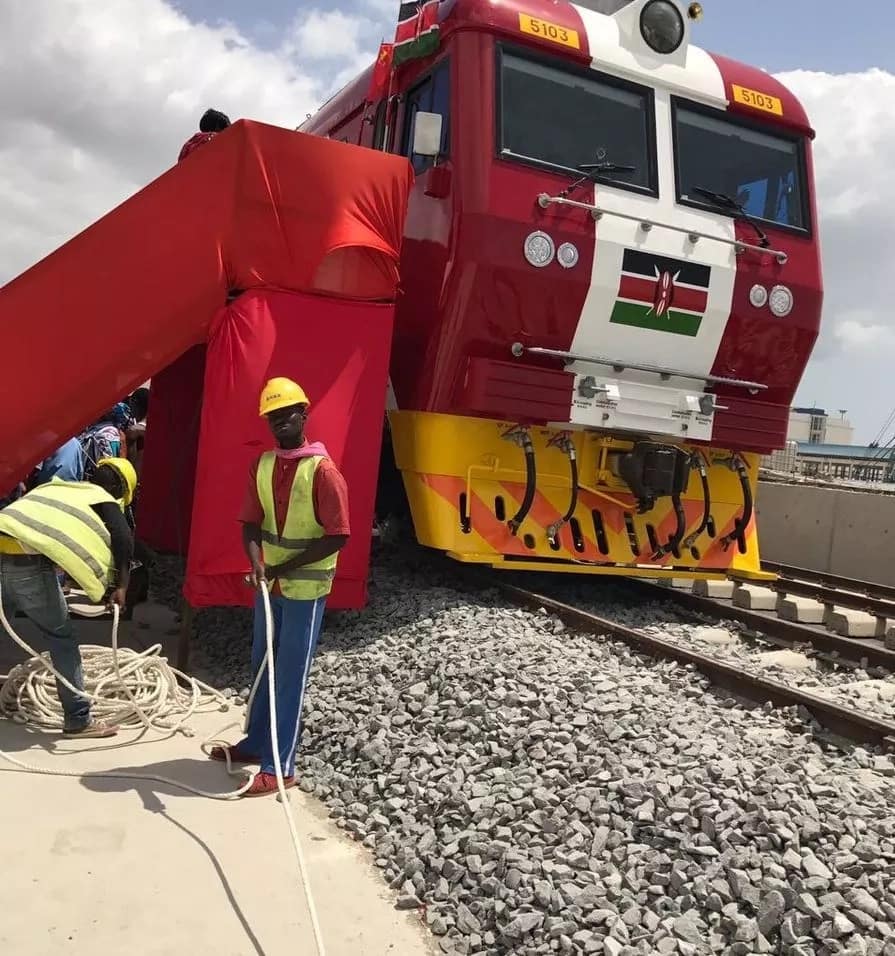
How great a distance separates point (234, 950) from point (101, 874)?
66 cm

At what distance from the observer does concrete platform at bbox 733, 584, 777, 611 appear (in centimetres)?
689

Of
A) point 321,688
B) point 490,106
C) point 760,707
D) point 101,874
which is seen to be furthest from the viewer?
point 490,106

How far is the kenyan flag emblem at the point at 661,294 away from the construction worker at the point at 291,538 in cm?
290

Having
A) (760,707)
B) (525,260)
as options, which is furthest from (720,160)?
(760,707)

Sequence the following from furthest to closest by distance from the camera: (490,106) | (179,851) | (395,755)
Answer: (490,106) < (395,755) < (179,851)

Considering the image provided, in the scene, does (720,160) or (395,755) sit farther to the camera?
(720,160)

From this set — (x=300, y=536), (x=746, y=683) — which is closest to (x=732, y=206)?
(x=746, y=683)

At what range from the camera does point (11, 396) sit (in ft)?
16.1

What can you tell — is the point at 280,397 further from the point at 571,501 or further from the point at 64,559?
the point at 571,501

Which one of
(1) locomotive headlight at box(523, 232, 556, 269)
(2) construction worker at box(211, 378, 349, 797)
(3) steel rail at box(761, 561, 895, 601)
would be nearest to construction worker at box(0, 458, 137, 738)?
(2) construction worker at box(211, 378, 349, 797)

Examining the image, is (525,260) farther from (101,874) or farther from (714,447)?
(101,874)

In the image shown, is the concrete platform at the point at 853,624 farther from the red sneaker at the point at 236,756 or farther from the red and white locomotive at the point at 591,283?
the red sneaker at the point at 236,756

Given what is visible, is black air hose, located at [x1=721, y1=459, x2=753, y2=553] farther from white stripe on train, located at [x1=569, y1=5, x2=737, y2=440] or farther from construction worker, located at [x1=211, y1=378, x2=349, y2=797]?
construction worker, located at [x1=211, y1=378, x2=349, y2=797]

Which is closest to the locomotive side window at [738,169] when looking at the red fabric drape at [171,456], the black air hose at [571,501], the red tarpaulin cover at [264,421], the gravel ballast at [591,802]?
the black air hose at [571,501]
